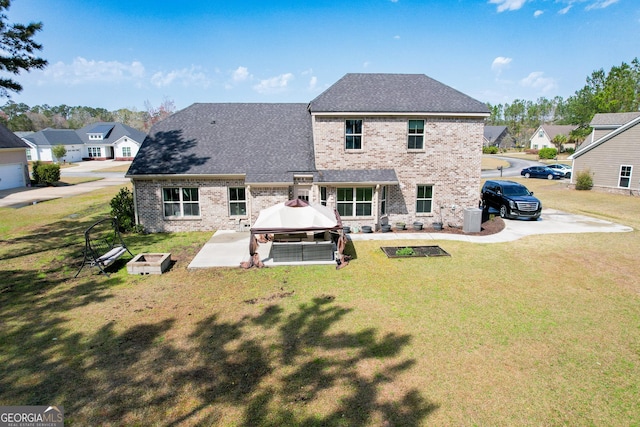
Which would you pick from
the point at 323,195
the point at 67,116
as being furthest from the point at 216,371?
the point at 67,116

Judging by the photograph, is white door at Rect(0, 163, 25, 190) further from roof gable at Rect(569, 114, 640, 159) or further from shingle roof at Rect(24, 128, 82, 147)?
roof gable at Rect(569, 114, 640, 159)

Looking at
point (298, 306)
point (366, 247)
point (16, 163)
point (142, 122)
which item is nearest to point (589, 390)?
point (298, 306)

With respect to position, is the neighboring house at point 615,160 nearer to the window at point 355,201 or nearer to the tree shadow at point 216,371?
the window at point 355,201

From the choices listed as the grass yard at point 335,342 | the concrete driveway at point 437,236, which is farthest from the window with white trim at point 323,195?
the grass yard at point 335,342

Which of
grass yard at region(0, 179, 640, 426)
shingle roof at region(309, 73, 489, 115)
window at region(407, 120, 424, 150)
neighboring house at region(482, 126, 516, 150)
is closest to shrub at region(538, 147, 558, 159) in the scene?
neighboring house at region(482, 126, 516, 150)

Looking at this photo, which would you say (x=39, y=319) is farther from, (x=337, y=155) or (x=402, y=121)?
(x=402, y=121)

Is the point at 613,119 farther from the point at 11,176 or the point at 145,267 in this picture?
the point at 11,176
